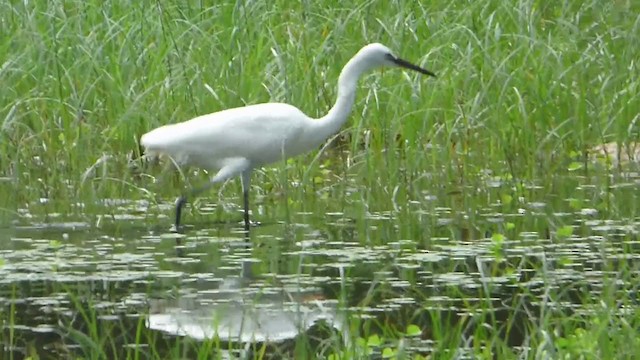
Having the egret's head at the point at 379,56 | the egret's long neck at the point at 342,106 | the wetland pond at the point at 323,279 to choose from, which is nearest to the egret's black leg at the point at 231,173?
the wetland pond at the point at 323,279

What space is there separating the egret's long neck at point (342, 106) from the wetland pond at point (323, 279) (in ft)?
1.80

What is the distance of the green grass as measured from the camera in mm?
8750

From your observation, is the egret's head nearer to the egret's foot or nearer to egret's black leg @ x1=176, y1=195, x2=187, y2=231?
the egret's foot

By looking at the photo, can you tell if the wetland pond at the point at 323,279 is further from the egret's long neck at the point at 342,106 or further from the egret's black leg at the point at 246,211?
the egret's long neck at the point at 342,106

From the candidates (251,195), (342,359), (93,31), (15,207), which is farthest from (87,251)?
(93,31)

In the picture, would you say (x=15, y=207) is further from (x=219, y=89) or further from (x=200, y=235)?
(x=219, y=89)

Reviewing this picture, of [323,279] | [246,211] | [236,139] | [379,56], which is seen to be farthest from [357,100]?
[323,279]

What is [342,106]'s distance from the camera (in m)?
8.83

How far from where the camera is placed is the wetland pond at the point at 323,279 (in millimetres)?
5332

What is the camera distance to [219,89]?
1011 cm

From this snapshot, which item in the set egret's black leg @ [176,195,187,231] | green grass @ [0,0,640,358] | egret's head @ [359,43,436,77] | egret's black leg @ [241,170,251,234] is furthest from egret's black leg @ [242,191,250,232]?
egret's head @ [359,43,436,77]

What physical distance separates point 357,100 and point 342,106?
1444 millimetres

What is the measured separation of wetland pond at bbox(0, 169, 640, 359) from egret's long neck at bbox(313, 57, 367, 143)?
1.80ft

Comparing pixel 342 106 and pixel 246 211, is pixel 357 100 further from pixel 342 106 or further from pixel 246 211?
pixel 246 211
